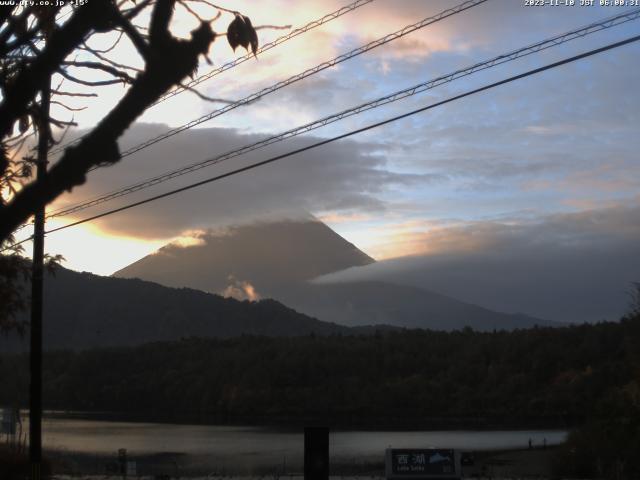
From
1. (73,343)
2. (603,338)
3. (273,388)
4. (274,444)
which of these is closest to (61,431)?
(274,444)

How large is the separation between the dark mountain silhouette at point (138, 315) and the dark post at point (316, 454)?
447ft

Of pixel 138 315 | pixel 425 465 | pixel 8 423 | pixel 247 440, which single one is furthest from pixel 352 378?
pixel 425 465

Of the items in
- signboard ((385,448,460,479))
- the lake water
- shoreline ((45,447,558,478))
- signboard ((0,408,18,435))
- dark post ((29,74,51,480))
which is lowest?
the lake water

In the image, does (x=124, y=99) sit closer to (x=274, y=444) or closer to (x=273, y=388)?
(x=274, y=444)

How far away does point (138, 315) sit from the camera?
16312 centimetres

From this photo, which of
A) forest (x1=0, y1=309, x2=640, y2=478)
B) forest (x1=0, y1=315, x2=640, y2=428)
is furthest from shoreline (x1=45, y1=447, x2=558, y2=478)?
forest (x1=0, y1=315, x2=640, y2=428)

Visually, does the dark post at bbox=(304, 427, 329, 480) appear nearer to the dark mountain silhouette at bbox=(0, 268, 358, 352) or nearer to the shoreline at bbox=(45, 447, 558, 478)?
the shoreline at bbox=(45, 447, 558, 478)

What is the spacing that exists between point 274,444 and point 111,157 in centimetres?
5778

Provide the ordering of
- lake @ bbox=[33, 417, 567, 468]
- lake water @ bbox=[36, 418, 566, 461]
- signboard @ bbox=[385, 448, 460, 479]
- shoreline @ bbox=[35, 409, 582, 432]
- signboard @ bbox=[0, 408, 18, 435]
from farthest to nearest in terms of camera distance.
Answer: shoreline @ bbox=[35, 409, 582, 432] → lake water @ bbox=[36, 418, 566, 461] → lake @ bbox=[33, 417, 567, 468] → signboard @ bbox=[0, 408, 18, 435] → signboard @ bbox=[385, 448, 460, 479]

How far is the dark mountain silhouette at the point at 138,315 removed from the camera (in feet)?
512

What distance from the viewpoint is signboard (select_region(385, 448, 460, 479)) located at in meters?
16.2

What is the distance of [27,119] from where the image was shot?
294 inches

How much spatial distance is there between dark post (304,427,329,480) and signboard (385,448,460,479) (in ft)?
8.65

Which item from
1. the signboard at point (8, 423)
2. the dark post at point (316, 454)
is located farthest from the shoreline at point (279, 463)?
the dark post at point (316, 454)
